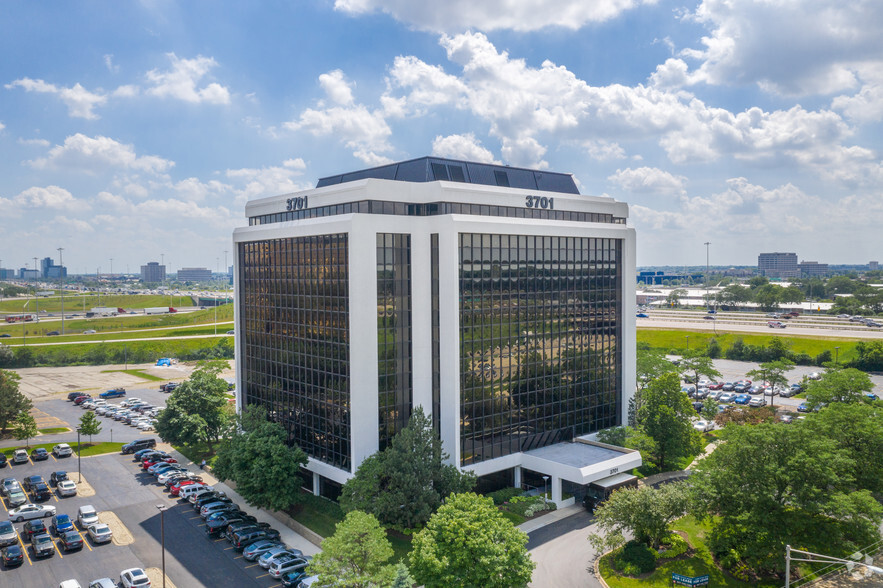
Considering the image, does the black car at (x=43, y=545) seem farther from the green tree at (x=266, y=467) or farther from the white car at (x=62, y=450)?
the white car at (x=62, y=450)

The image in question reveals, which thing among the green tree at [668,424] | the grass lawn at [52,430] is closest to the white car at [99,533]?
the grass lawn at [52,430]

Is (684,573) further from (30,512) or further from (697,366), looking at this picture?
(30,512)

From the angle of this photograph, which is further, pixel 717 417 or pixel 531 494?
pixel 717 417

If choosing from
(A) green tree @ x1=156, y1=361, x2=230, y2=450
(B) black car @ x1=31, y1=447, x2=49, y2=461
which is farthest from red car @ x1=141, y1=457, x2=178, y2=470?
(B) black car @ x1=31, y1=447, x2=49, y2=461

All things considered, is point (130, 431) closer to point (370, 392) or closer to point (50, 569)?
point (50, 569)

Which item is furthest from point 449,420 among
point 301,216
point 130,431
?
point 130,431

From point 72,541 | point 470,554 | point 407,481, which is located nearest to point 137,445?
point 72,541

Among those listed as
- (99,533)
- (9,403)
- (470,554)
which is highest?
(9,403)
